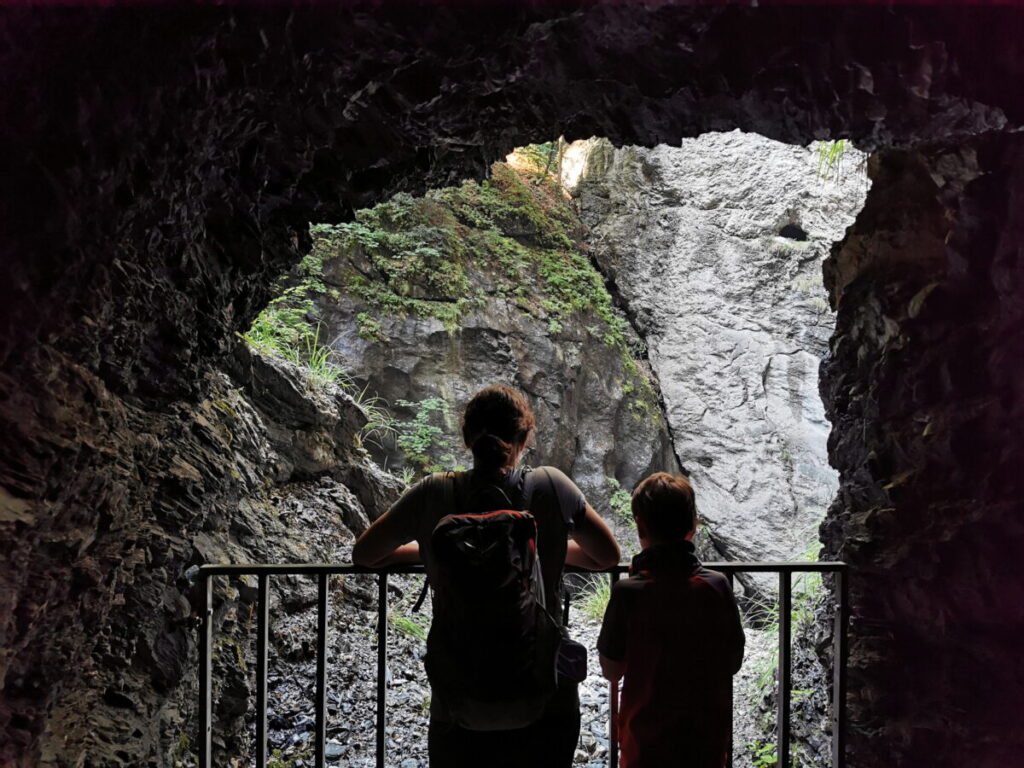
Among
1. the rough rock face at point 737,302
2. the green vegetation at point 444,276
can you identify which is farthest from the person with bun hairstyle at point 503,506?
the rough rock face at point 737,302

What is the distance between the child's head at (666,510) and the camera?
186cm

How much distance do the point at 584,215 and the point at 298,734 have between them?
370 inches

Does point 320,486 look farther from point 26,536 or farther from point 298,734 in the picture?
point 26,536

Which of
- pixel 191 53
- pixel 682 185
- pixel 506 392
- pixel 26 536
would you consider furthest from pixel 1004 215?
pixel 682 185

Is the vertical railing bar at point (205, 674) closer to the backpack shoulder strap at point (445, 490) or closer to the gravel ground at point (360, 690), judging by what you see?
the backpack shoulder strap at point (445, 490)

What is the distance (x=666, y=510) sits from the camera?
1864 mm

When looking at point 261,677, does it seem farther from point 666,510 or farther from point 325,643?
point 666,510

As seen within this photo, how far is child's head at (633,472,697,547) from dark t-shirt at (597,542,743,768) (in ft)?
0.13

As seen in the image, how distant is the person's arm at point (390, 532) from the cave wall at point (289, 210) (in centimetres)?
116

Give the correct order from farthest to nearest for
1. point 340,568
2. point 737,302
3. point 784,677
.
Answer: point 737,302
point 784,677
point 340,568

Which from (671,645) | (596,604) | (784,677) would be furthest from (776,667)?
(671,645)

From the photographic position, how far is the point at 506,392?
184cm

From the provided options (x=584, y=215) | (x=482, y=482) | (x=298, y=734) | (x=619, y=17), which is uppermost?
(x=584, y=215)

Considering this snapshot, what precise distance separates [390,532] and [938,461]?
9.77 ft
